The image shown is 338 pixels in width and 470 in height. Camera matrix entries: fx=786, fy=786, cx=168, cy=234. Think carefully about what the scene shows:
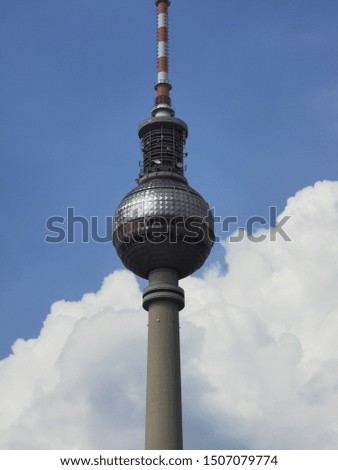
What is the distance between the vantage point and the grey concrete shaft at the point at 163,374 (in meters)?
93.2

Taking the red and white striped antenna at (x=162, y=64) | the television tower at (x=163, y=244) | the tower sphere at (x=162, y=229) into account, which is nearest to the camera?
the television tower at (x=163, y=244)

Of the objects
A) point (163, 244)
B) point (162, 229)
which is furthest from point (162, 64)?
A: point (163, 244)

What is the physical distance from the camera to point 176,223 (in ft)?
343

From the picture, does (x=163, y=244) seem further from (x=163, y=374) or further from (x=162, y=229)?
(x=163, y=374)

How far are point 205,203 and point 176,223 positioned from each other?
8717mm

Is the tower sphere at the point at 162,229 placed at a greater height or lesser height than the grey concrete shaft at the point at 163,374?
greater

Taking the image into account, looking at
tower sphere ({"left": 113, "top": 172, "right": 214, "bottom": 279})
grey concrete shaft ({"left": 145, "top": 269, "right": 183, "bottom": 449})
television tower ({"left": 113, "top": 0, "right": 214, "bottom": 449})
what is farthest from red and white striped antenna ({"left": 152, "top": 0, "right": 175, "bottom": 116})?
grey concrete shaft ({"left": 145, "top": 269, "right": 183, "bottom": 449})

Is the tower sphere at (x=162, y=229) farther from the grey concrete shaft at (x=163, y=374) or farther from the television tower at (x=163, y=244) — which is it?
the grey concrete shaft at (x=163, y=374)

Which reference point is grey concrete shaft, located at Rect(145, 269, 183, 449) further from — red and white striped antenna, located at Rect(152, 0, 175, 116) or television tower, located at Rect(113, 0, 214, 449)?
red and white striped antenna, located at Rect(152, 0, 175, 116)

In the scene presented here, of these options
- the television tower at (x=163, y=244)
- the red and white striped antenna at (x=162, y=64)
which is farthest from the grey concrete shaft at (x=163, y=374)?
the red and white striped antenna at (x=162, y=64)

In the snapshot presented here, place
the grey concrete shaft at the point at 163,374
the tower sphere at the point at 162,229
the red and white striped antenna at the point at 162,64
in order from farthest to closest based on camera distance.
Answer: the red and white striped antenna at the point at 162,64 → the tower sphere at the point at 162,229 → the grey concrete shaft at the point at 163,374

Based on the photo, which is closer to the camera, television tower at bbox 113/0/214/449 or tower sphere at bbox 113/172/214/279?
television tower at bbox 113/0/214/449

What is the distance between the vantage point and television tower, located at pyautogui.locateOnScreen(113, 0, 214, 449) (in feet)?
313
